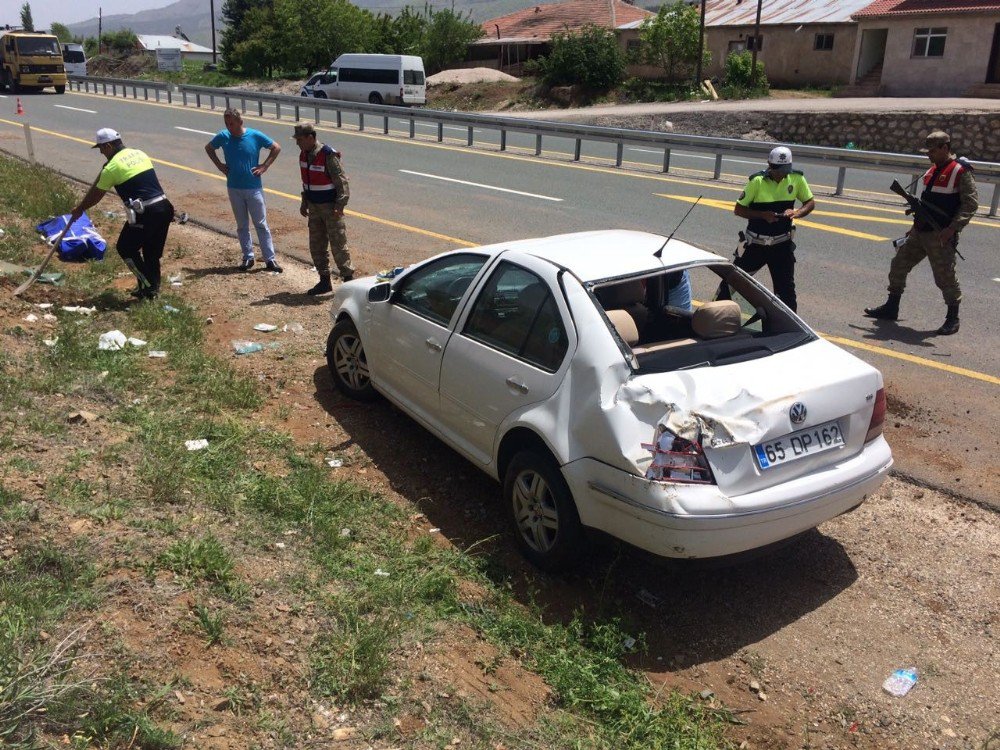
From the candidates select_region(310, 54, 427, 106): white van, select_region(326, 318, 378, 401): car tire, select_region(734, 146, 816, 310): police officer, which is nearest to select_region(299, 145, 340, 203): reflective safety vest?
select_region(326, 318, 378, 401): car tire

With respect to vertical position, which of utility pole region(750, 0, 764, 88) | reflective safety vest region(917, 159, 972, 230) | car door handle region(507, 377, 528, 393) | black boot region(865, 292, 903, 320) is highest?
utility pole region(750, 0, 764, 88)

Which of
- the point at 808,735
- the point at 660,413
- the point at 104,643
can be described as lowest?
the point at 808,735

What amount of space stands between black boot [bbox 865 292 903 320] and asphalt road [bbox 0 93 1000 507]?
124 mm

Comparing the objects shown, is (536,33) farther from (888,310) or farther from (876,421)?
(876,421)

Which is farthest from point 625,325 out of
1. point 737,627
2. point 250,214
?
point 250,214

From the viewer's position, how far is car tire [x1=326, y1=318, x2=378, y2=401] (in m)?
6.58

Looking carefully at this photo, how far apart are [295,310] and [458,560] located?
4871 millimetres

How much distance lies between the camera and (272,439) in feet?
19.5

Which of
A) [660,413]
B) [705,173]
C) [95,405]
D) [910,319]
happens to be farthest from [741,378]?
[705,173]

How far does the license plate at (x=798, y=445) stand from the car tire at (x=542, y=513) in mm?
905

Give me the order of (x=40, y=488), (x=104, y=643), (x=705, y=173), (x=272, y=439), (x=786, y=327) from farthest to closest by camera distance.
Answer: (x=705, y=173) < (x=272, y=439) < (x=786, y=327) < (x=40, y=488) < (x=104, y=643)

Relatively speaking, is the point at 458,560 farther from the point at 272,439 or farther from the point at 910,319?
the point at 910,319

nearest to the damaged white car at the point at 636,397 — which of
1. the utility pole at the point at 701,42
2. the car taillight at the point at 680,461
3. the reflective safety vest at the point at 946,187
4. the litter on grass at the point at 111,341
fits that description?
the car taillight at the point at 680,461

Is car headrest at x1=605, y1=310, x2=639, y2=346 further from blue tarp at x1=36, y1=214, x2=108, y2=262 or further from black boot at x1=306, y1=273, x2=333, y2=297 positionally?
blue tarp at x1=36, y1=214, x2=108, y2=262
